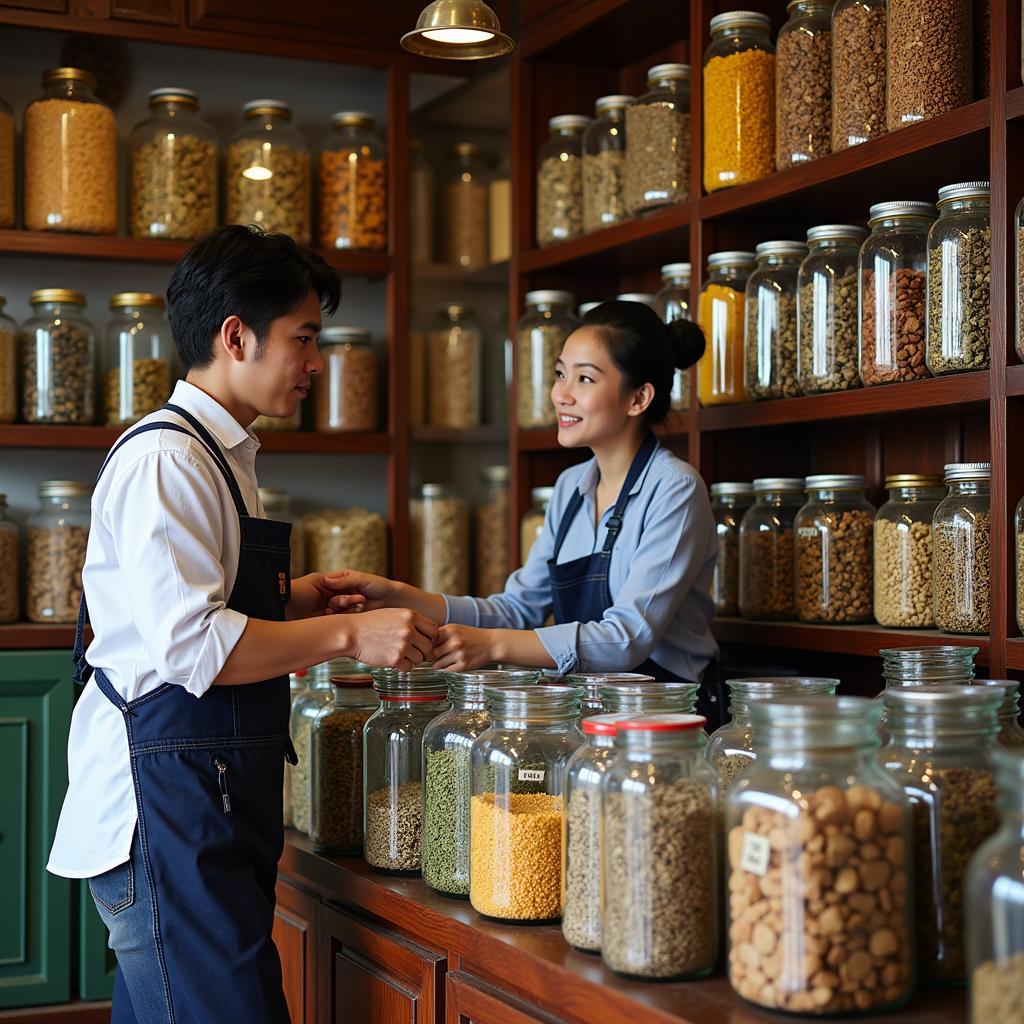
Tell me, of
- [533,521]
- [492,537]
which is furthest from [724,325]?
[492,537]

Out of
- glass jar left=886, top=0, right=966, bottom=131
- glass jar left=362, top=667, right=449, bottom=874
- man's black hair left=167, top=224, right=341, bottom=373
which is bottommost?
glass jar left=362, top=667, right=449, bottom=874

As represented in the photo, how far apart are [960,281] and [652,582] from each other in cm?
65

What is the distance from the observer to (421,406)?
3512 millimetres

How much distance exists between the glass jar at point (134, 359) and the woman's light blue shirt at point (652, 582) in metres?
1.04

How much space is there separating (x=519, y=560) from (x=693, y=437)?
0.69 meters

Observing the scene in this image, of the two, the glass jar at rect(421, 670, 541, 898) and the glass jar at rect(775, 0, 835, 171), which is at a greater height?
the glass jar at rect(775, 0, 835, 171)

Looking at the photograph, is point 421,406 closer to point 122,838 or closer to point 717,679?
point 717,679

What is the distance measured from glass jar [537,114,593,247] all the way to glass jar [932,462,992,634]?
122cm

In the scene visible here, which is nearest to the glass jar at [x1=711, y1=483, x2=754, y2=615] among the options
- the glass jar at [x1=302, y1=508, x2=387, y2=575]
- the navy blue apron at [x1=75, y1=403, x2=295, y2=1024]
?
the glass jar at [x1=302, y1=508, x2=387, y2=575]

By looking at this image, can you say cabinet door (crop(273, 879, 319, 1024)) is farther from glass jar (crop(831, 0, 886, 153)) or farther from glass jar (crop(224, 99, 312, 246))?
glass jar (crop(224, 99, 312, 246))

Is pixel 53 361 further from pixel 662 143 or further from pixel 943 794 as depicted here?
pixel 943 794

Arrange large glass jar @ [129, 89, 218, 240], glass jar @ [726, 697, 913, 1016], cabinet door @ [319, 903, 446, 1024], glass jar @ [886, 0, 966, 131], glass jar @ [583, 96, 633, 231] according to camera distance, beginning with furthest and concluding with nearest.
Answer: large glass jar @ [129, 89, 218, 240] → glass jar @ [583, 96, 633, 231] → glass jar @ [886, 0, 966, 131] → cabinet door @ [319, 903, 446, 1024] → glass jar @ [726, 697, 913, 1016]

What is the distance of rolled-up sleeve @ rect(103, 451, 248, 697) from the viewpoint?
154 centimetres

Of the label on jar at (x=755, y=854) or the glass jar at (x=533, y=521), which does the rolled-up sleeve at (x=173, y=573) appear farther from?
the glass jar at (x=533, y=521)
